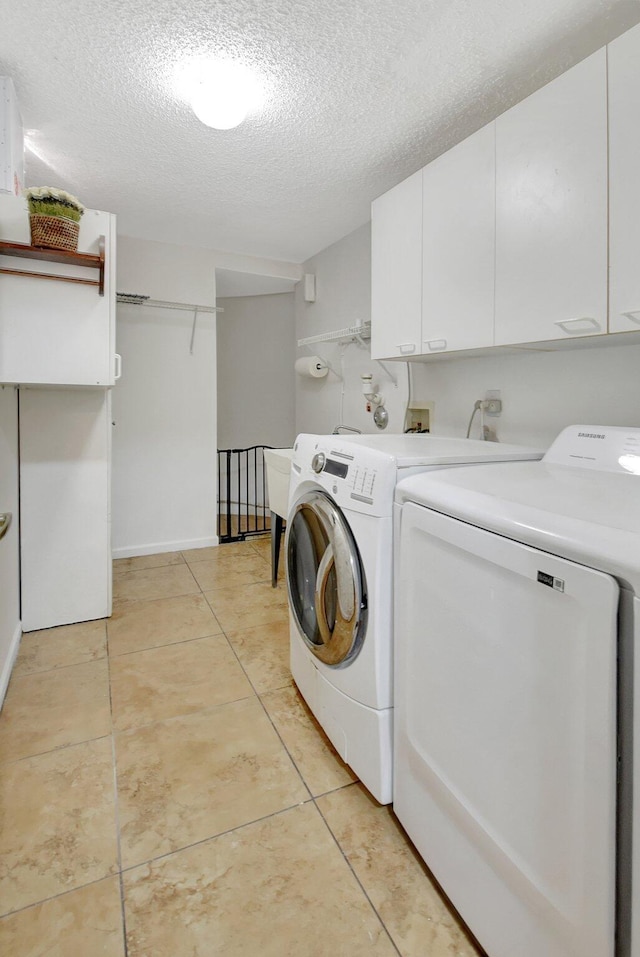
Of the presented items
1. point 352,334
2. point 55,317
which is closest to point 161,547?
point 55,317

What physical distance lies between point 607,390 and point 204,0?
1.71m

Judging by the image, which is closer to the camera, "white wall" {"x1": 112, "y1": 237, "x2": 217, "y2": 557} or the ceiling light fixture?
the ceiling light fixture

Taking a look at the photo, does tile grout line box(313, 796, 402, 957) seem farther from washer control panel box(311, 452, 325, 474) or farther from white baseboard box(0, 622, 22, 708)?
white baseboard box(0, 622, 22, 708)

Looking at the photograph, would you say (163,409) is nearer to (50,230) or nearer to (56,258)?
(56,258)

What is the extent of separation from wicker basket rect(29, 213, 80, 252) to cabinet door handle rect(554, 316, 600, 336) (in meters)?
1.92

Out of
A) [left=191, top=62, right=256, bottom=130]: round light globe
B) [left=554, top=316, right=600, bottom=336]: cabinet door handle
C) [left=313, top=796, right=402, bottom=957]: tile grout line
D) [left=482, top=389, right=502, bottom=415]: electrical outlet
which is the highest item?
[left=191, top=62, right=256, bottom=130]: round light globe

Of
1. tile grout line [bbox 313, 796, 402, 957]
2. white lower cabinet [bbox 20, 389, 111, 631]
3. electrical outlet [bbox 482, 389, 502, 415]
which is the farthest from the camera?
white lower cabinet [bbox 20, 389, 111, 631]

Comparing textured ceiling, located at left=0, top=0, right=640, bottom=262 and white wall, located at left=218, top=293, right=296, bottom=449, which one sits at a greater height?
textured ceiling, located at left=0, top=0, right=640, bottom=262

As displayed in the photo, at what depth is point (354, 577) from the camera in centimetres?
128

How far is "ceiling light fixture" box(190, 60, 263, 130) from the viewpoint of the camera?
1639 mm

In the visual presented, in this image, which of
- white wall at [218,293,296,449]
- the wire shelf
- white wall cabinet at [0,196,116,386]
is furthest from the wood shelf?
white wall at [218,293,296,449]

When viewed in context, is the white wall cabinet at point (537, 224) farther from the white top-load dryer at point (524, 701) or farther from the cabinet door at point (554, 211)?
the white top-load dryer at point (524, 701)

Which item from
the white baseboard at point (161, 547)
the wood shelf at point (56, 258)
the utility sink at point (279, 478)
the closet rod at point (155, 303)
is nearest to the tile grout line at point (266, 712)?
the utility sink at point (279, 478)

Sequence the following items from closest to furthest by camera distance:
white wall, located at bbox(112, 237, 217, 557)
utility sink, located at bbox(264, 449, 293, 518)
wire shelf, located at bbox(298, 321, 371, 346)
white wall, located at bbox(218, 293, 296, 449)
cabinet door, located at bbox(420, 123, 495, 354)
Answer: cabinet door, located at bbox(420, 123, 495, 354) → utility sink, located at bbox(264, 449, 293, 518) → wire shelf, located at bbox(298, 321, 371, 346) → white wall, located at bbox(112, 237, 217, 557) → white wall, located at bbox(218, 293, 296, 449)
